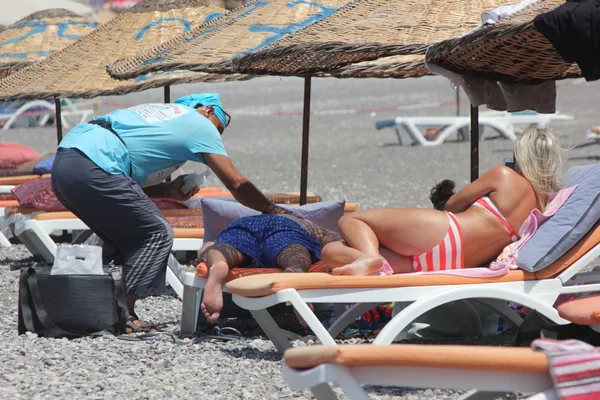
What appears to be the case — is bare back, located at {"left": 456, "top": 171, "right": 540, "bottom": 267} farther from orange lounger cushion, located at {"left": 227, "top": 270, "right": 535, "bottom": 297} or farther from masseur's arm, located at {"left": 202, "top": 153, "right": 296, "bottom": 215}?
masseur's arm, located at {"left": 202, "top": 153, "right": 296, "bottom": 215}

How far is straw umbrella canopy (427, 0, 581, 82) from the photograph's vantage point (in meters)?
4.45

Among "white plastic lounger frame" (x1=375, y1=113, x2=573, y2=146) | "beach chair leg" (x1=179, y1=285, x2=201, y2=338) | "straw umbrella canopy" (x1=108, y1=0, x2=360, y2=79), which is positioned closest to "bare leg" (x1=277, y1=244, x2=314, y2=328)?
"beach chair leg" (x1=179, y1=285, x2=201, y2=338)

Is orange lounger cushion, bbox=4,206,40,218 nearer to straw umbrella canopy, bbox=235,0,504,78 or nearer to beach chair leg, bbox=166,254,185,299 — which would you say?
beach chair leg, bbox=166,254,185,299

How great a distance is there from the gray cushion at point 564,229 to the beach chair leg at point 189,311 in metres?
1.62

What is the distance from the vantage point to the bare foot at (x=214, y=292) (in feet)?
16.0

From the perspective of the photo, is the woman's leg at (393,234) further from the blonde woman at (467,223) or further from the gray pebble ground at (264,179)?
the gray pebble ground at (264,179)

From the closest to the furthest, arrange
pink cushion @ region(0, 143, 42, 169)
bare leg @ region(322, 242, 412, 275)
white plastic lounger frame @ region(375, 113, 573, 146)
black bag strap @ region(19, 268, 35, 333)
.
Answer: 1. bare leg @ region(322, 242, 412, 275)
2. black bag strap @ region(19, 268, 35, 333)
3. pink cushion @ region(0, 143, 42, 169)
4. white plastic lounger frame @ region(375, 113, 573, 146)

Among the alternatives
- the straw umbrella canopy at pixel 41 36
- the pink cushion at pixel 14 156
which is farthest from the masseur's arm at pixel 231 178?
the straw umbrella canopy at pixel 41 36

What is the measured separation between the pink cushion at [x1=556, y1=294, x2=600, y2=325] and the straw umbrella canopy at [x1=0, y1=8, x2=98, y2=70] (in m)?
8.76

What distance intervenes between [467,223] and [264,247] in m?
1.04

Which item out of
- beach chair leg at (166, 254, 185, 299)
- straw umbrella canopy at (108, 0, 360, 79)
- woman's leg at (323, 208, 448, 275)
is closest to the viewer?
woman's leg at (323, 208, 448, 275)

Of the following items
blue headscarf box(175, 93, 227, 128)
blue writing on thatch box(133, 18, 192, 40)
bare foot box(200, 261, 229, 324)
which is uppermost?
blue writing on thatch box(133, 18, 192, 40)

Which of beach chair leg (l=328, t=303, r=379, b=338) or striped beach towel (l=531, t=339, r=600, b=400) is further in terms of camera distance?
beach chair leg (l=328, t=303, r=379, b=338)

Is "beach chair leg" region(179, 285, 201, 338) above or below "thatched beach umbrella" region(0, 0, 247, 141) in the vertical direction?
below
